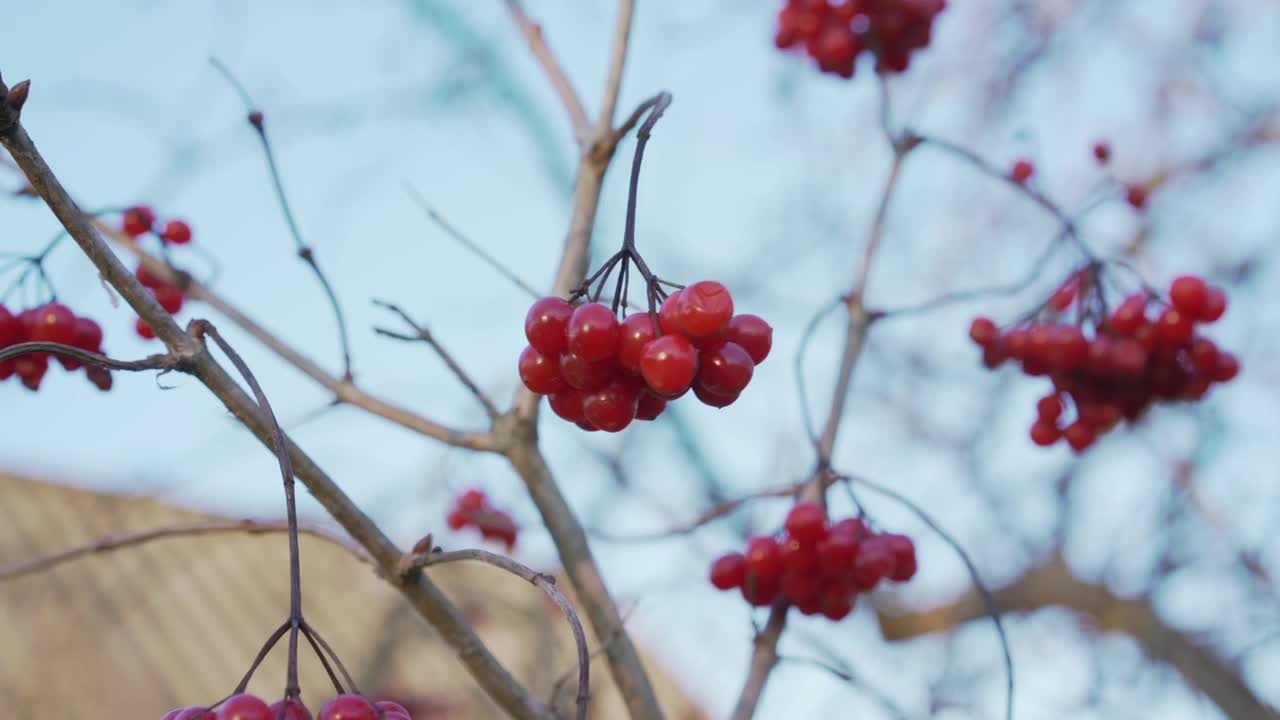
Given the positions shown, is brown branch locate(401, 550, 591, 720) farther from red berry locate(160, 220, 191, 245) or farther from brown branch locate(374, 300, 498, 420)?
red berry locate(160, 220, 191, 245)

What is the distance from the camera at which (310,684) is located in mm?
6434

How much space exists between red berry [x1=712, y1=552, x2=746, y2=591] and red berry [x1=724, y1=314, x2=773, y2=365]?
723 mm

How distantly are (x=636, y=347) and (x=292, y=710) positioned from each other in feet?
1.45

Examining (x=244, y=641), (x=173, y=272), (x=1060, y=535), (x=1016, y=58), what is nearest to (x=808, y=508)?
(x=173, y=272)

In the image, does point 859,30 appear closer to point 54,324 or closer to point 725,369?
point 725,369

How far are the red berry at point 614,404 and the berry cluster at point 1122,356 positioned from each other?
→ 1181 mm

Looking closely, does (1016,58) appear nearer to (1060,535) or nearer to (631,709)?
(1060,535)

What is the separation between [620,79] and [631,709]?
992 mm

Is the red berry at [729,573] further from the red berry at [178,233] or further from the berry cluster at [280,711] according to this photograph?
the red berry at [178,233]

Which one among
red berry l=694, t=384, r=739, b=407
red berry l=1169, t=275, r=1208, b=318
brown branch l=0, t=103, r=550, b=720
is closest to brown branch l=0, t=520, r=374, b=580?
brown branch l=0, t=103, r=550, b=720

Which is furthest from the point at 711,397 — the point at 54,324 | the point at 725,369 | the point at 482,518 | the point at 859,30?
the point at 482,518

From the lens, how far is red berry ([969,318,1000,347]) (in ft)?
6.88

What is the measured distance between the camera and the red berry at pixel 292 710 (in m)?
0.81

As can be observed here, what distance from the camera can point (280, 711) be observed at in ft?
2.63
